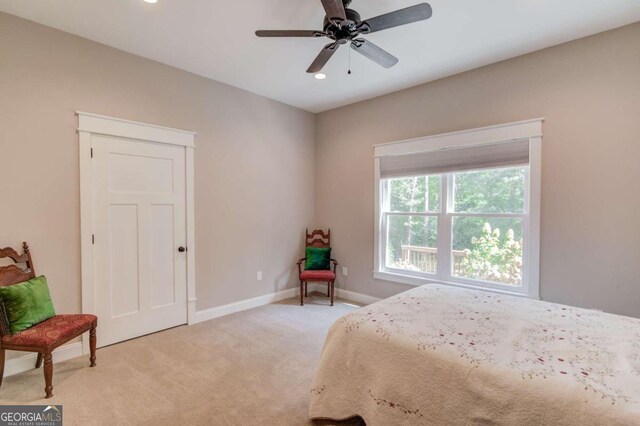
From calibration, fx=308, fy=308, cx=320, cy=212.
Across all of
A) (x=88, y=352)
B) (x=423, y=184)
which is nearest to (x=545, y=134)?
(x=423, y=184)

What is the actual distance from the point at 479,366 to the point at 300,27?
2.84 metres

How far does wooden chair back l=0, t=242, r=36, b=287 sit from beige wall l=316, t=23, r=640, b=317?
4319 millimetres

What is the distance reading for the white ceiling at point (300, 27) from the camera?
2.42 m

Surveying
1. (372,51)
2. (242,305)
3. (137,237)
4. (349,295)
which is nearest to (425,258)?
(349,295)

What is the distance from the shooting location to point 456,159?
3.67m

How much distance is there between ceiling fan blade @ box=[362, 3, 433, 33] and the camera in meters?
1.93

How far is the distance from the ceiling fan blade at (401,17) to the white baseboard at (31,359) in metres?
3.70

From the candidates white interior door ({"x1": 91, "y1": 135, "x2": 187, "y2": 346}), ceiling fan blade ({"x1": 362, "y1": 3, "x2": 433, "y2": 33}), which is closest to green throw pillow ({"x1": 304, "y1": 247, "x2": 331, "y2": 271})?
white interior door ({"x1": 91, "y1": 135, "x2": 187, "y2": 346})

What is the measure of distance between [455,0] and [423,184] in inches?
85.3

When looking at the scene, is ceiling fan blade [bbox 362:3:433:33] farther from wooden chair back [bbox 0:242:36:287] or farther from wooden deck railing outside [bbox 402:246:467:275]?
wooden chair back [bbox 0:242:36:287]

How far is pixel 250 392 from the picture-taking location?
7.64 feet

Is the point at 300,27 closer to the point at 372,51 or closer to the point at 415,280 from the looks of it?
the point at 372,51

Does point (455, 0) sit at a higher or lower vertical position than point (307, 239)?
higher

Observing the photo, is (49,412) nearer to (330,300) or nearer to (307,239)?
(330,300)
